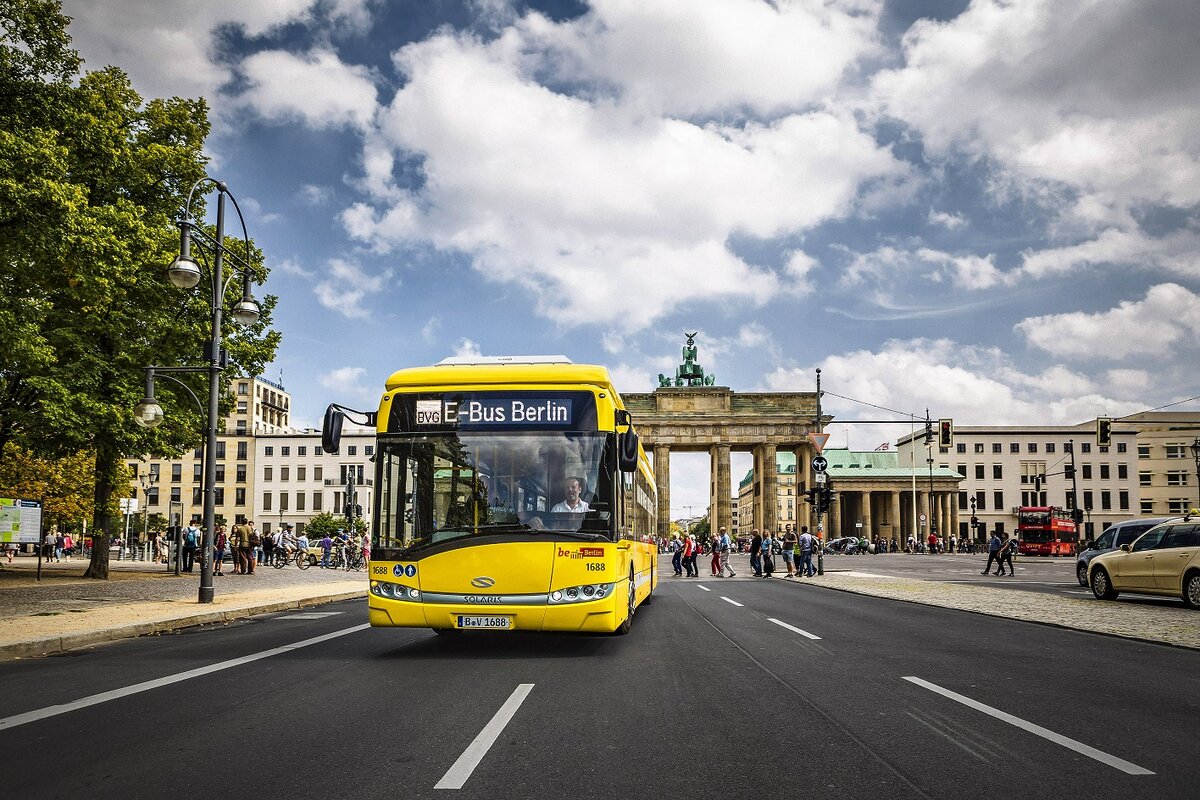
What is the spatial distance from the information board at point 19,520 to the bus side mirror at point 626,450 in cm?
1646

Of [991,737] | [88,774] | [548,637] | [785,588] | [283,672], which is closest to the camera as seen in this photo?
[88,774]

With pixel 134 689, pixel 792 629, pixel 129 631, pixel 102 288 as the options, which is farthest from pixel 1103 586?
pixel 102 288

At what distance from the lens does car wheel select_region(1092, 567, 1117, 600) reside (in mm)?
19984

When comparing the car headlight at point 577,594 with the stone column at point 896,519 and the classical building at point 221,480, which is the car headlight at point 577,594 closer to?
the stone column at point 896,519

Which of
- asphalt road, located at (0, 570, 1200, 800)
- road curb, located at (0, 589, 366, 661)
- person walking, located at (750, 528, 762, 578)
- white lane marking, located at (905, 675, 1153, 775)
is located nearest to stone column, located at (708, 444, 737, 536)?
person walking, located at (750, 528, 762, 578)

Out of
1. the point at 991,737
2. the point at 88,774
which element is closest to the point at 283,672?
the point at 88,774

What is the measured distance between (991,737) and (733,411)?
78.0 meters

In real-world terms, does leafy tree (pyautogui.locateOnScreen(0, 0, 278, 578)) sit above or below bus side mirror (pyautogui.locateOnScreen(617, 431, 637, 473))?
above

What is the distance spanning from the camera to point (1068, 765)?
205 inches

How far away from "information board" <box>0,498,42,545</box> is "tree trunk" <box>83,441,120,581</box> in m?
5.04

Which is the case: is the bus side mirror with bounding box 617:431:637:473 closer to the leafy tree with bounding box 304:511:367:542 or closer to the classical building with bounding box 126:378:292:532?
the leafy tree with bounding box 304:511:367:542

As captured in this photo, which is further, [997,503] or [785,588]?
[997,503]

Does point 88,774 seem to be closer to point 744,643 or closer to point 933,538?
point 744,643

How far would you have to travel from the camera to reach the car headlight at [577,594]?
9602 millimetres
